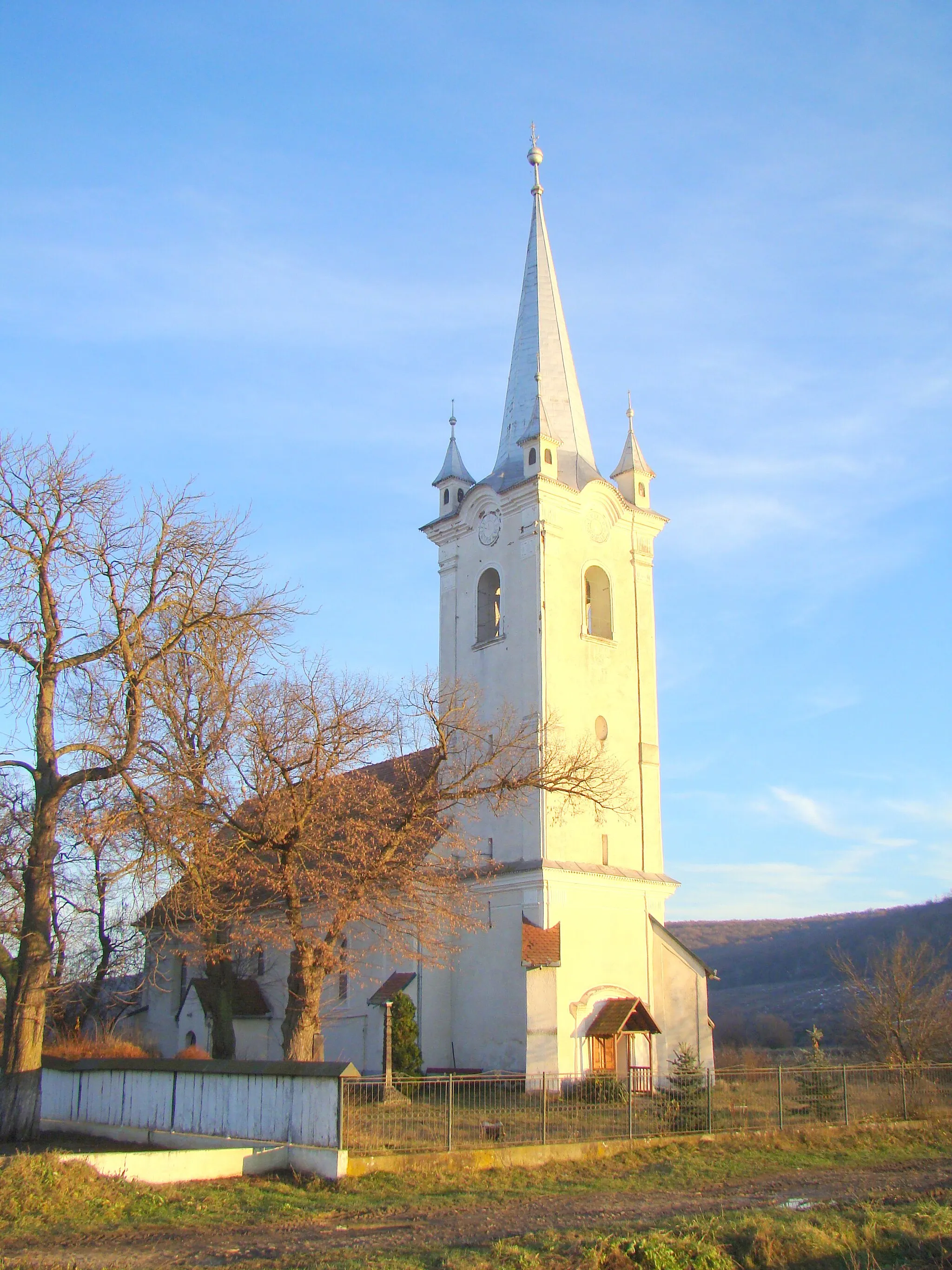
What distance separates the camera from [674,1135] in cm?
2094

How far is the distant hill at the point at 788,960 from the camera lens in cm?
8212

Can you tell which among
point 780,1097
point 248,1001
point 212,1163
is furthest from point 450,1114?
point 248,1001

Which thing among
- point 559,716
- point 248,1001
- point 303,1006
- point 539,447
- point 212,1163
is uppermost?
point 539,447

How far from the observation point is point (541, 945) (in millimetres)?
27891

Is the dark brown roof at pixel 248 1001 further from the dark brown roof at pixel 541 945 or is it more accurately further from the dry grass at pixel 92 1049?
the dark brown roof at pixel 541 945

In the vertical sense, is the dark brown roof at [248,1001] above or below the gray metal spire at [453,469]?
below

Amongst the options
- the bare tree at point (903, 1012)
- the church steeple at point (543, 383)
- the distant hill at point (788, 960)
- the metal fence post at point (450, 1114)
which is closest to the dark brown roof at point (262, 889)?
the metal fence post at point (450, 1114)

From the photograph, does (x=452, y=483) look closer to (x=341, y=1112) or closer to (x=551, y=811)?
(x=551, y=811)

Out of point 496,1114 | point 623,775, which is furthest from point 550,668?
point 496,1114

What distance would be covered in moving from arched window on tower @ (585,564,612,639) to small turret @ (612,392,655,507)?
2731mm

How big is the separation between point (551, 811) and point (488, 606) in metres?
6.68

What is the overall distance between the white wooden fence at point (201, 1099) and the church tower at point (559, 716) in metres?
9.58

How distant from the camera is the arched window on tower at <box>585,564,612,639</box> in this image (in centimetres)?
3278

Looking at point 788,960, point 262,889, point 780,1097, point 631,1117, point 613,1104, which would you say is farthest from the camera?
point 788,960
